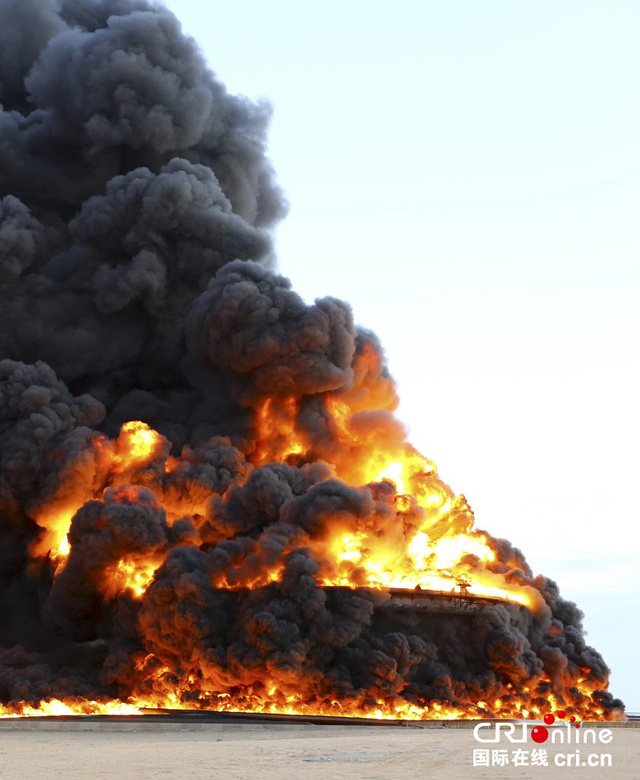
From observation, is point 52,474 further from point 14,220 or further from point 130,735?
point 130,735

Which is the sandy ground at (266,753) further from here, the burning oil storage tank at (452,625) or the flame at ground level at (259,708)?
the burning oil storage tank at (452,625)

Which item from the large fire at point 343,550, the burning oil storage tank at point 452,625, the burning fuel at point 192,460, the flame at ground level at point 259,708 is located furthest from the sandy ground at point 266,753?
the burning oil storage tank at point 452,625

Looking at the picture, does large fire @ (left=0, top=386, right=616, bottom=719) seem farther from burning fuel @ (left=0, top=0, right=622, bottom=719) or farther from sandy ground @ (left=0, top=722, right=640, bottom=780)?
Answer: sandy ground @ (left=0, top=722, right=640, bottom=780)

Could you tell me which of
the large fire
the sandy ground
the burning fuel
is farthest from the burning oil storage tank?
the sandy ground

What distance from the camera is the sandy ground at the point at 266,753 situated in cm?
3072

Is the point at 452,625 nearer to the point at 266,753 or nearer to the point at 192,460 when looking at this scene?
the point at 192,460

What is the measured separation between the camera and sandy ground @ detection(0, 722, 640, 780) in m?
30.7

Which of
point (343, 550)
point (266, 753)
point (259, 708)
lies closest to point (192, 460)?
point (343, 550)

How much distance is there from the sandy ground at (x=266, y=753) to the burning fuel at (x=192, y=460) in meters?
9.80

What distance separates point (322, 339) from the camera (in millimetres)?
73125

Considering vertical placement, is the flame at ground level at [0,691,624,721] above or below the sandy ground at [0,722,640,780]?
above

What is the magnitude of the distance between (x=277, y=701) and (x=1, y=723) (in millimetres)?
14007

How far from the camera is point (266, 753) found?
38031mm

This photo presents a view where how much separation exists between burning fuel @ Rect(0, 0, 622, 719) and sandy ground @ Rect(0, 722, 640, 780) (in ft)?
32.1
